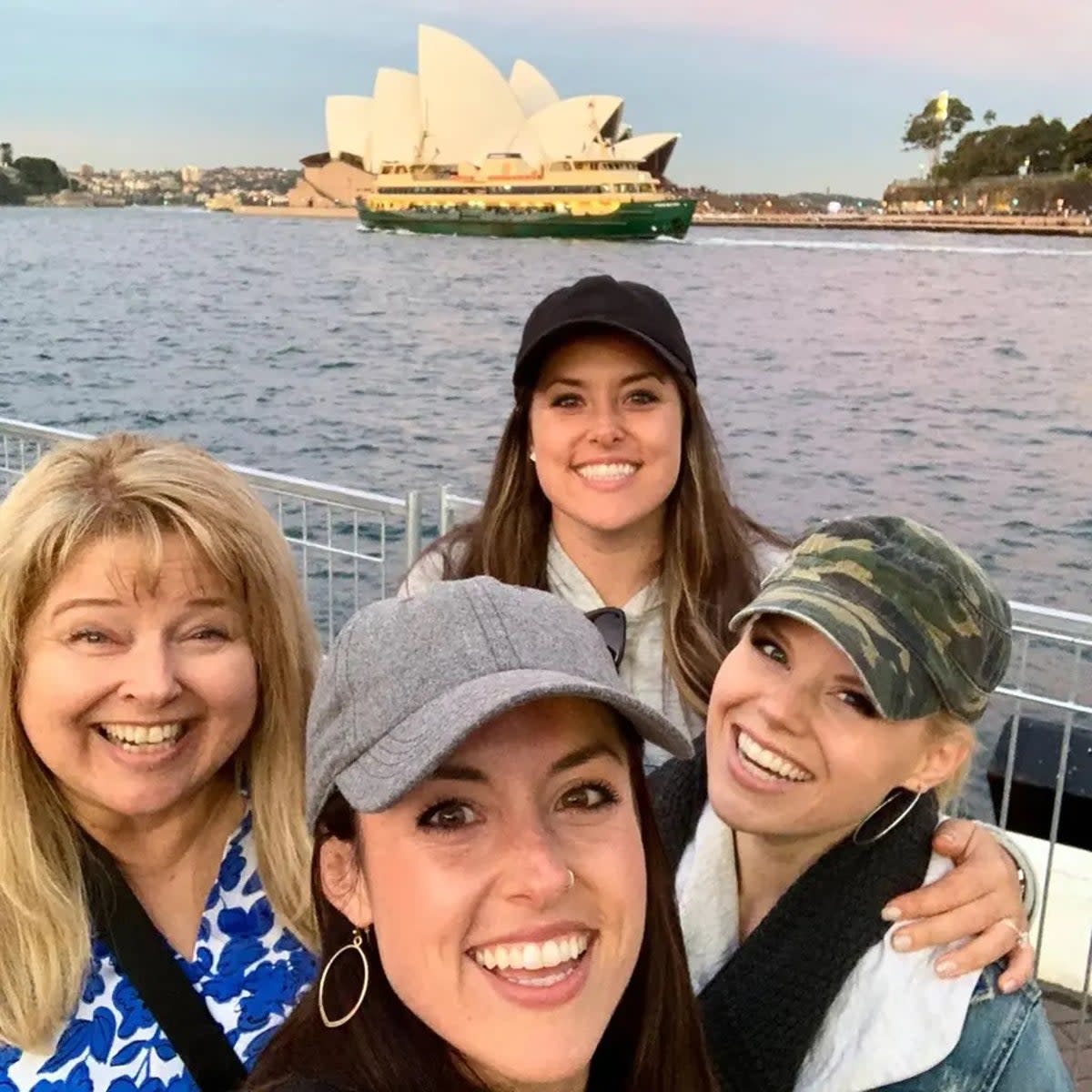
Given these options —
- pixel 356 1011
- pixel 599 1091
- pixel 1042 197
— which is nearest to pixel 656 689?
pixel 599 1091

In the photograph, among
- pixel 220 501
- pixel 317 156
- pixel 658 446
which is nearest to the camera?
pixel 220 501

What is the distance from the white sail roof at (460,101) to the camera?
4922 centimetres

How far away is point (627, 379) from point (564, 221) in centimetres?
5758

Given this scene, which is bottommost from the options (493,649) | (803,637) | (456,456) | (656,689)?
(456,456)

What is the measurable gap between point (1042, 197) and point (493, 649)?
84.1 metres

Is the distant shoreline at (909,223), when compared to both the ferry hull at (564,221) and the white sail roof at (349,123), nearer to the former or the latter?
the ferry hull at (564,221)

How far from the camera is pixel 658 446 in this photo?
2.31 meters

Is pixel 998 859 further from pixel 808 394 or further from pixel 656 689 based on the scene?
pixel 808 394

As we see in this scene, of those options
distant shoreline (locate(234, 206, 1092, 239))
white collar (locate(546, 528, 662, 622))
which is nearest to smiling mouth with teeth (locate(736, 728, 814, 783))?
white collar (locate(546, 528, 662, 622))

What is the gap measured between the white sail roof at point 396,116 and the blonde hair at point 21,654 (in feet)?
179

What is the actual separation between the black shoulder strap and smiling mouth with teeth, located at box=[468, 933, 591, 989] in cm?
72

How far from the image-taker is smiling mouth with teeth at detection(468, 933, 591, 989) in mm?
983

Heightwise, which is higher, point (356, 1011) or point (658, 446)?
point (658, 446)

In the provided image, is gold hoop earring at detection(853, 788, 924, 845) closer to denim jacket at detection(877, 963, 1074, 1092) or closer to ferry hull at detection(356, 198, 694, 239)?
denim jacket at detection(877, 963, 1074, 1092)
